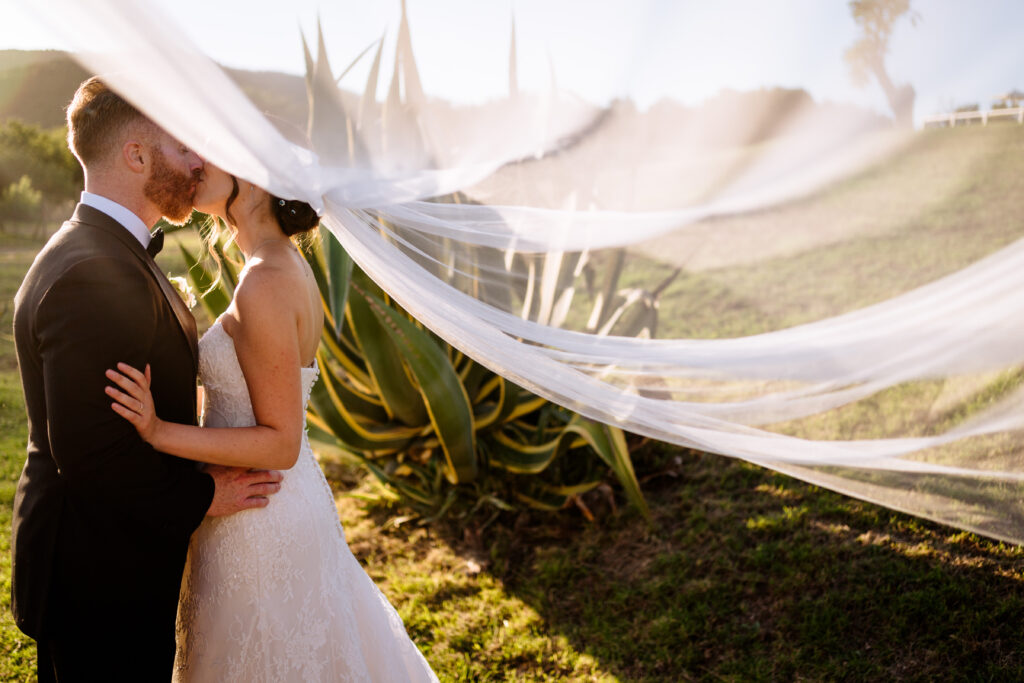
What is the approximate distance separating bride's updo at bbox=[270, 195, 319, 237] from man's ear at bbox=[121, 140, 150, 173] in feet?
1.01

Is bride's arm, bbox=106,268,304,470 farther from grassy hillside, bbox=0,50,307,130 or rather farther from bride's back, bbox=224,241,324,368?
grassy hillside, bbox=0,50,307,130

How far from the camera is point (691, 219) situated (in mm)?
2695

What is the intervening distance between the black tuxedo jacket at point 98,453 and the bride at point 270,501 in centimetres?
9

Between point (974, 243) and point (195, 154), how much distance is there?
2672 millimetres

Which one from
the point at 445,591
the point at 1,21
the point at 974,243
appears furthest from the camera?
the point at 445,591

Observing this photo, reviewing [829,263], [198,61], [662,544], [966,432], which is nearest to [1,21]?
[198,61]

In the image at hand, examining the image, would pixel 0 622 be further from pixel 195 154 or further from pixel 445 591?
pixel 195 154

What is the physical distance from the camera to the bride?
1.67 meters

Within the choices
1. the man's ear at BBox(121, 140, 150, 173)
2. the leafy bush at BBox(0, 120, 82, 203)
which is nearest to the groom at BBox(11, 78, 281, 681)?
the man's ear at BBox(121, 140, 150, 173)

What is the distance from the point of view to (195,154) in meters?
1.69

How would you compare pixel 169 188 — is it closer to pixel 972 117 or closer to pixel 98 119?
pixel 98 119

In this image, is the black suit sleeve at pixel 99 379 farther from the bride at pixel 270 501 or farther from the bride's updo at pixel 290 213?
the bride's updo at pixel 290 213

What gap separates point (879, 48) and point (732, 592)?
6.69 feet

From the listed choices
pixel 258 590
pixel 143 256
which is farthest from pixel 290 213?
pixel 258 590
